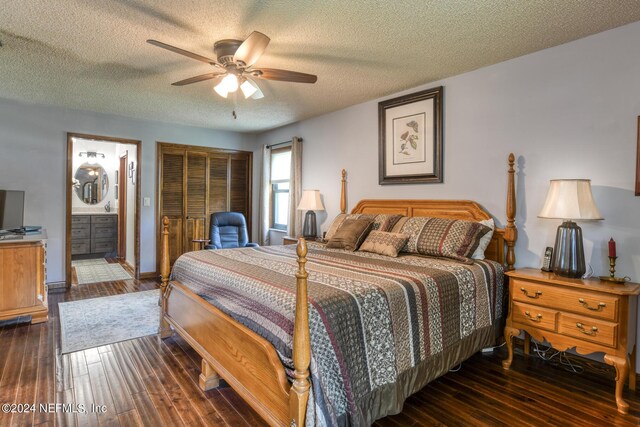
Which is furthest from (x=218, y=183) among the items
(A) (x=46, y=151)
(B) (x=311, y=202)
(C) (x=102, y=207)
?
(C) (x=102, y=207)

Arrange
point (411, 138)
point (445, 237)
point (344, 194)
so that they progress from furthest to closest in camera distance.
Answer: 1. point (344, 194)
2. point (411, 138)
3. point (445, 237)

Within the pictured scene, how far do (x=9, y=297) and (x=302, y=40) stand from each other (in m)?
3.65

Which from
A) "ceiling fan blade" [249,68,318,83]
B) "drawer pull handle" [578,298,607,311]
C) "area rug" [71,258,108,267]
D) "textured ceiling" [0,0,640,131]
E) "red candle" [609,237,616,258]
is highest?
"textured ceiling" [0,0,640,131]

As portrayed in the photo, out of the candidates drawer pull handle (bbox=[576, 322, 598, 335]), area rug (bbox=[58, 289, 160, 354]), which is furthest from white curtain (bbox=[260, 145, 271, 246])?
drawer pull handle (bbox=[576, 322, 598, 335])

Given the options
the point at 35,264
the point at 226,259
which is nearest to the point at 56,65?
the point at 35,264

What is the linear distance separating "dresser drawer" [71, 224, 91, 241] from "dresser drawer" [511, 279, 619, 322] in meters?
7.53

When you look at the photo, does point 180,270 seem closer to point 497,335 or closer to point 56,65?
point 56,65

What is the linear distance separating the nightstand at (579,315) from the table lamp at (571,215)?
101 millimetres

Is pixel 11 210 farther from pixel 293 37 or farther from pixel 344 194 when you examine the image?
pixel 344 194

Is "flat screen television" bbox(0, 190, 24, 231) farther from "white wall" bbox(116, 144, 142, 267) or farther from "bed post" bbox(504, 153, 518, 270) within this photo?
"bed post" bbox(504, 153, 518, 270)

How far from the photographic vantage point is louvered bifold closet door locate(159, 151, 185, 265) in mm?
5574

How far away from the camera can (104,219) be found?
23.4 ft

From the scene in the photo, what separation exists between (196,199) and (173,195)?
1.23 feet

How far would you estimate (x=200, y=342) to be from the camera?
7.98 ft
